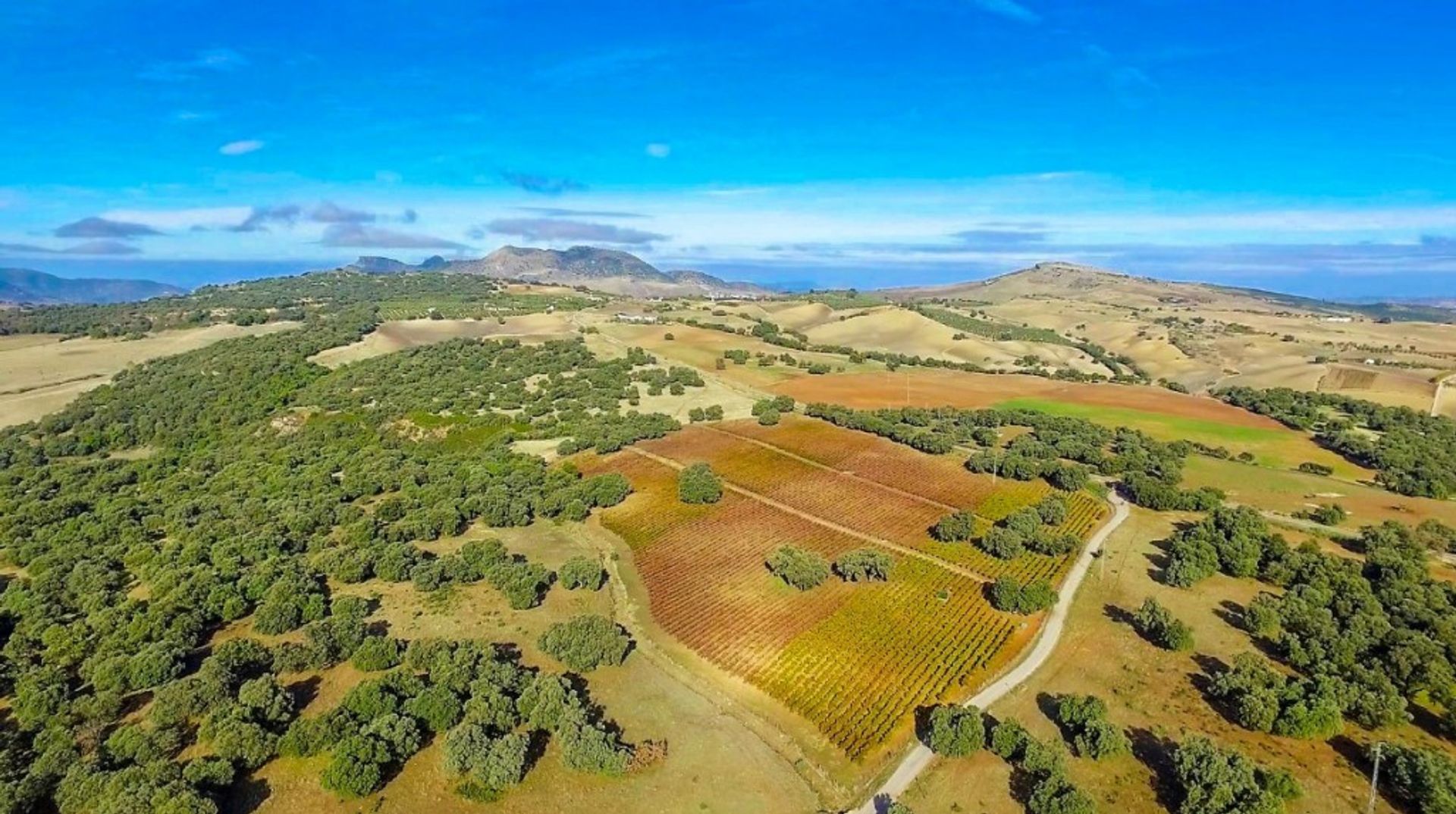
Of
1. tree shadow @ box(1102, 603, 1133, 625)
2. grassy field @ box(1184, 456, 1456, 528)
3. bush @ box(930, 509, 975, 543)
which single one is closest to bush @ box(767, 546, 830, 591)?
bush @ box(930, 509, 975, 543)

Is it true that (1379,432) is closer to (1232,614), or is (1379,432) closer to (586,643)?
(1232,614)

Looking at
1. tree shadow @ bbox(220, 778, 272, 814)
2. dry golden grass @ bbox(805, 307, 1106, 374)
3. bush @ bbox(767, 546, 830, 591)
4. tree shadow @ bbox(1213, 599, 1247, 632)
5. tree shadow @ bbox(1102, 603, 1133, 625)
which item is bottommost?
tree shadow @ bbox(220, 778, 272, 814)

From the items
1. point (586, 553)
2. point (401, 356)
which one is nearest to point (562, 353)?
point (401, 356)

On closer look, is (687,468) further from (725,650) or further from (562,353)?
(562,353)

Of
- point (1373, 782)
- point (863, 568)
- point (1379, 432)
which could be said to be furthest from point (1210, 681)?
point (1379, 432)

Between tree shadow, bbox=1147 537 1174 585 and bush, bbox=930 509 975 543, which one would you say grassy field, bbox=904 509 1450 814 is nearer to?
tree shadow, bbox=1147 537 1174 585

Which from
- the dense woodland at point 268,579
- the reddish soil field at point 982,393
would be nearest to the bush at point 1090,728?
the dense woodland at point 268,579

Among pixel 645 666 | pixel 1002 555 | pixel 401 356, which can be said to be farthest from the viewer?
pixel 401 356
